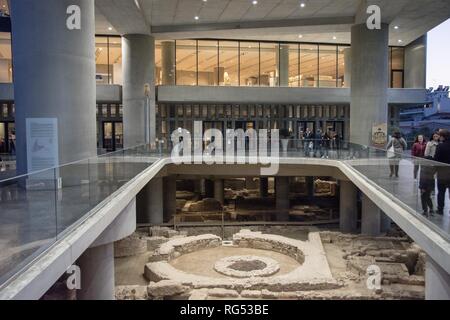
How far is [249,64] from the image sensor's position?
36.6m

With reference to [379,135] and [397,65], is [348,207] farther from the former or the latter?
[397,65]

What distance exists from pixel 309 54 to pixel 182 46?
32.6 ft

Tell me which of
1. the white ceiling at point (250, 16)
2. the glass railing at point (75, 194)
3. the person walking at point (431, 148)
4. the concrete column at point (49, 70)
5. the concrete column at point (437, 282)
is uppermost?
the white ceiling at point (250, 16)

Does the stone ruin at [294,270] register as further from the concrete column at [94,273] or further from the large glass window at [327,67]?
the large glass window at [327,67]

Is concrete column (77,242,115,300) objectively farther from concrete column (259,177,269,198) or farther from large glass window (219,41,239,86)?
concrete column (259,177,269,198)

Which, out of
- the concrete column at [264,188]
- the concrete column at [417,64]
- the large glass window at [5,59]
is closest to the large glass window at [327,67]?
the concrete column at [417,64]

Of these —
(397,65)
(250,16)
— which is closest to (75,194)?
(250,16)

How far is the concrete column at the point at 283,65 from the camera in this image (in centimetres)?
3581

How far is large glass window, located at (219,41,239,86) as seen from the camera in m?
36.0

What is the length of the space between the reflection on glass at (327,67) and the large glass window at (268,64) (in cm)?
375

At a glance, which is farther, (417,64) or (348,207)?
(417,64)

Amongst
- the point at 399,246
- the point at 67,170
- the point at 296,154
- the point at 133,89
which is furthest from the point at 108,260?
the point at 133,89

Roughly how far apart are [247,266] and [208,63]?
20.1 metres
